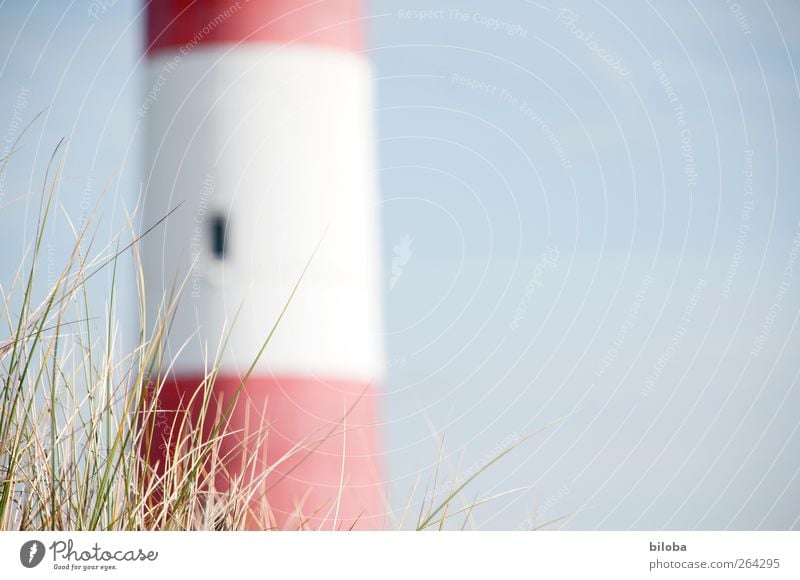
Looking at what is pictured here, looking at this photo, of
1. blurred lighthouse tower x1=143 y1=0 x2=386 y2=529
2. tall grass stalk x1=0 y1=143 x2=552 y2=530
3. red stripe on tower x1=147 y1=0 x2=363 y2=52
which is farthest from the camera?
red stripe on tower x1=147 y1=0 x2=363 y2=52

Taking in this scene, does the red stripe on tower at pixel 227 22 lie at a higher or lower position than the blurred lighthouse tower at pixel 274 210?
higher

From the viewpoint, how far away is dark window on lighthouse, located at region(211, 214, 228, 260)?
2.45 m

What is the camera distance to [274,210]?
8.23ft

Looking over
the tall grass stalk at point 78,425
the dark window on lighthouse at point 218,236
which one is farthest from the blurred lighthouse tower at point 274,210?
the tall grass stalk at point 78,425

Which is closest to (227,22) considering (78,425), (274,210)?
(274,210)

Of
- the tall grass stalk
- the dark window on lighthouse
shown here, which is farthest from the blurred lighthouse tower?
the tall grass stalk

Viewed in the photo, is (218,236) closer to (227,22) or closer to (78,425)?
(227,22)

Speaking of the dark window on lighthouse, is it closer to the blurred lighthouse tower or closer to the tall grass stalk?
the blurred lighthouse tower

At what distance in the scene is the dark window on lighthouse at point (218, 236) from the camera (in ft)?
8.03

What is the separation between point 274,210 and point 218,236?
157 mm

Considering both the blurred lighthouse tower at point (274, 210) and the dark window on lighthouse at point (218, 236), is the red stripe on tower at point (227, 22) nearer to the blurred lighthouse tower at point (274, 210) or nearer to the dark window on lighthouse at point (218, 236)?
the blurred lighthouse tower at point (274, 210)

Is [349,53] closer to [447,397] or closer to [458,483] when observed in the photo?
[447,397]
